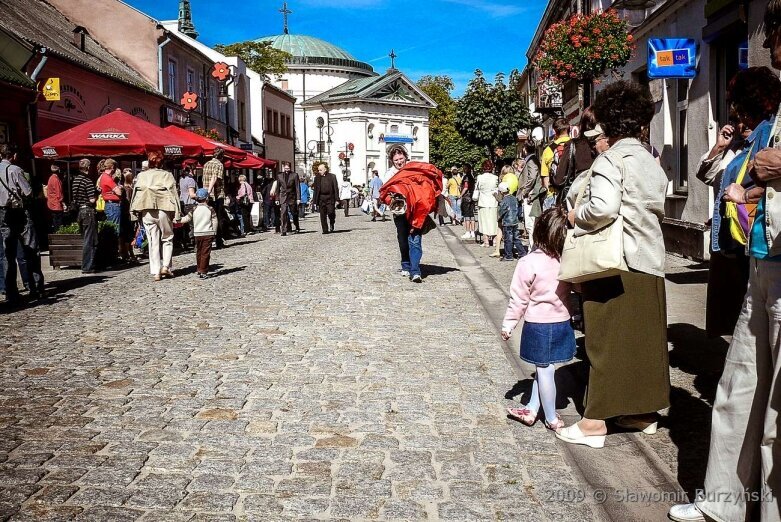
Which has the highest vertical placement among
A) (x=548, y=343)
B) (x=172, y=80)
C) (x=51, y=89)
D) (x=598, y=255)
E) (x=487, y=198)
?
(x=172, y=80)

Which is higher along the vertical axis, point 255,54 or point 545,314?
point 255,54

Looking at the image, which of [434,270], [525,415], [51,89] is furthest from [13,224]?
[51,89]

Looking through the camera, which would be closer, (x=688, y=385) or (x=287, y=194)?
(x=688, y=385)

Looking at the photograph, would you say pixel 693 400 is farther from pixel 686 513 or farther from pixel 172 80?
pixel 172 80

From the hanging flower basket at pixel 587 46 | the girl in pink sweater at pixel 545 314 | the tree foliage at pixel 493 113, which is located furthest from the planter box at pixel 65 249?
the tree foliage at pixel 493 113

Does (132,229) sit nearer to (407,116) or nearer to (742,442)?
(742,442)

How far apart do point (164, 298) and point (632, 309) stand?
734 centimetres

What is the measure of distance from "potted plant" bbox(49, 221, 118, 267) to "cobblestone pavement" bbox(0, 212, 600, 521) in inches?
194

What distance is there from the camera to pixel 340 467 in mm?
3961

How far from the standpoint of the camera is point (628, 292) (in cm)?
419

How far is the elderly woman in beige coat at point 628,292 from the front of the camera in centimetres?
409

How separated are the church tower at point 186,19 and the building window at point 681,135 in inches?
1783

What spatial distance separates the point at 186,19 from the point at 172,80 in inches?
975

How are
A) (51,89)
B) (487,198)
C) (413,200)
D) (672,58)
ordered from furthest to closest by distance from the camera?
1. (51,89)
2. (487,198)
3. (672,58)
4. (413,200)
